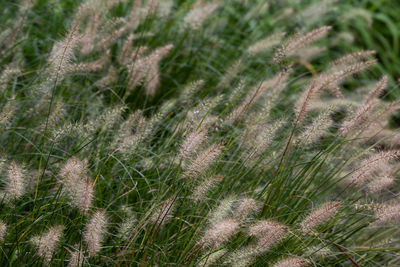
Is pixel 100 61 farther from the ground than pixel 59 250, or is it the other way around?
pixel 100 61

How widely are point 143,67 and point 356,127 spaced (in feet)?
4.14

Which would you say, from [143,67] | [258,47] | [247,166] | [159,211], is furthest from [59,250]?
[258,47]

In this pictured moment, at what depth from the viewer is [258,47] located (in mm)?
3279

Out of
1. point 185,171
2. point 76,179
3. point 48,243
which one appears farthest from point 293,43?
point 48,243

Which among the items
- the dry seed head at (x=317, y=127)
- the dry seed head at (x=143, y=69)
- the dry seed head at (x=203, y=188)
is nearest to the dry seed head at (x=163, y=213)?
the dry seed head at (x=203, y=188)

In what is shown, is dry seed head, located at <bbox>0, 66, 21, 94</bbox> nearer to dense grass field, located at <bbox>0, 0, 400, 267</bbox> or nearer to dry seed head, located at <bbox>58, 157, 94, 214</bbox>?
dense grass field, located at <bbox>0, 0, 400, 267</bbox>

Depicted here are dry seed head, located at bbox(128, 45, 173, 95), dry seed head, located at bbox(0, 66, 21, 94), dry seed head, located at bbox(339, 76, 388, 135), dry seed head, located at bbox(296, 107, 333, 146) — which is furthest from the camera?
dry seed head, located at bbox(128, 45, 173, 95)

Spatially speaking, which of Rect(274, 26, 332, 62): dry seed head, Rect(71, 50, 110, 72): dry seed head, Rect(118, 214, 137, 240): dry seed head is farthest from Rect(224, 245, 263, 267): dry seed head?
Rect(71, 50, 110, 72): dry seed head

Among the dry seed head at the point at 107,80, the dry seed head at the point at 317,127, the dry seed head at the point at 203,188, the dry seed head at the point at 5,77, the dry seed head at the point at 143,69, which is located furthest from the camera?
the dry seed head at the point at 107,80

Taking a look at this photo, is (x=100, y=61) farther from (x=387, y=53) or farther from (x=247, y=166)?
(x=387, y=53)

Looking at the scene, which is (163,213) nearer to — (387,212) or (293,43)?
(387,212)

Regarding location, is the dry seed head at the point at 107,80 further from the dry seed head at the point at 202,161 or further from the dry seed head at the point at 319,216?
the dry seed head at the point at 319,216

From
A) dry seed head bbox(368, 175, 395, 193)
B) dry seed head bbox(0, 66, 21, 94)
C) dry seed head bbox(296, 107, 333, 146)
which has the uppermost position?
dry seed head bbox(296, 107, 333, 146)

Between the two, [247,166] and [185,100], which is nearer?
[247,166]
